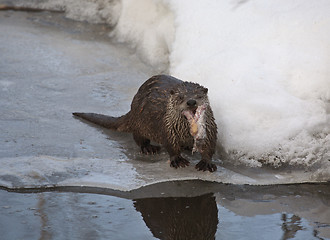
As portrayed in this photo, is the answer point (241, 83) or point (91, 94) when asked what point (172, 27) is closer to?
point (91, 94)

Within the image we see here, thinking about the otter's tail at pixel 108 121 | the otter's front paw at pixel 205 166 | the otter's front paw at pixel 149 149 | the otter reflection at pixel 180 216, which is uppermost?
the otter's tail at pixel 108 121

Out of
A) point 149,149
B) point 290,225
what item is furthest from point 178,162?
point 290,225

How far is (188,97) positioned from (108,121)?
111cm

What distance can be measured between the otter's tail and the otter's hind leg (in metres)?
0.15

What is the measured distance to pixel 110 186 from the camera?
3.96 meters

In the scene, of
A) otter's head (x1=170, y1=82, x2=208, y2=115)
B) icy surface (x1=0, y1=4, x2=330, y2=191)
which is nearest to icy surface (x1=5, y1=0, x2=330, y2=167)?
icy surface (x1=0, y1=4, x2=330, y2=191)

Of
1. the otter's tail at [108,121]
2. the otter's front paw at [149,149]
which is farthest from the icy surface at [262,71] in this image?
the otter's tail at [108,121]

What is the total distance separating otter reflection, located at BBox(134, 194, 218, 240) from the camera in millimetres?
3312

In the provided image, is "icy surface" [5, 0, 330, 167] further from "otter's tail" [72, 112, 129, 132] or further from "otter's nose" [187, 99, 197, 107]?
"otter's tail" [72, 112, 129, 132]

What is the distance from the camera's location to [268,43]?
488 cm

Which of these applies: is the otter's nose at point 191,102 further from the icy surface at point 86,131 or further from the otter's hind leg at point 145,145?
the otter's hind leg at point 145,145

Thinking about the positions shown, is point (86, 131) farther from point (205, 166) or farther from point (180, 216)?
point (180, 216)

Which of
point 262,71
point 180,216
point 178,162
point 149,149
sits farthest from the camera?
point 149,149

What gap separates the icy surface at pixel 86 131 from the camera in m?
4.12
